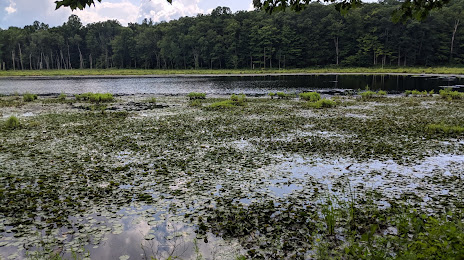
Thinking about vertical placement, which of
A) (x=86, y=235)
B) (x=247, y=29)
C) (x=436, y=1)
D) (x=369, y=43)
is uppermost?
(x=247, y=29)

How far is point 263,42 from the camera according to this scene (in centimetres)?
10462

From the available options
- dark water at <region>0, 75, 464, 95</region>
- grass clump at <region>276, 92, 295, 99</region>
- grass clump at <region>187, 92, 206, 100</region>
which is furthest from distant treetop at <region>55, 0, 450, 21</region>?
dark water at <region>0, 75, 464, 95</region>

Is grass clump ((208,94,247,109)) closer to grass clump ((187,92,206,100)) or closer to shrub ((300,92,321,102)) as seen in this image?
grass clump ((187,92,206,100))

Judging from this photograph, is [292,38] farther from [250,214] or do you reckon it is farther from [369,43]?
[250,214]

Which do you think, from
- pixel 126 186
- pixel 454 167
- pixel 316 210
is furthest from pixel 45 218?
pixel 454 167

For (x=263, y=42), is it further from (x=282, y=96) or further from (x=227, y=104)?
(x=227, y=104)

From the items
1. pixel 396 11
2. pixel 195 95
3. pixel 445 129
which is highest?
pixel 396 11

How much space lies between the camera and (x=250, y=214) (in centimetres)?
668

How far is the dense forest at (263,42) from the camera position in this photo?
308ft

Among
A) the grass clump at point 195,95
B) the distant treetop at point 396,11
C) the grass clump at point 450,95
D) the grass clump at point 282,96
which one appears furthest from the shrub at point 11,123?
the grass clump at point 450,95

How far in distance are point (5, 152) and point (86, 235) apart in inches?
335

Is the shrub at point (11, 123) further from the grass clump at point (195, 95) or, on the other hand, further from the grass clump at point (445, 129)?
the grass clump at point (445, 129)

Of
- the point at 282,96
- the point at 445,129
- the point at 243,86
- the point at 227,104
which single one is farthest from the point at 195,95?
the point at 445,129

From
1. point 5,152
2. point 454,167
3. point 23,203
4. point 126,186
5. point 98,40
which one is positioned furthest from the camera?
point 98,40
